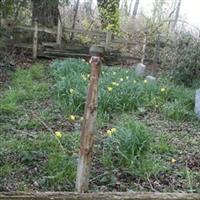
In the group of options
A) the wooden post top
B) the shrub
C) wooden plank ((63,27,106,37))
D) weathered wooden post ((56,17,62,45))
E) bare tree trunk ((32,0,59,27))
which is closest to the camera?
the wooden post top

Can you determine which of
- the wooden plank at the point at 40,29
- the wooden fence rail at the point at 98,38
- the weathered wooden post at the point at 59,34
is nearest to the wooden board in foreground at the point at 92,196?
the wooden fence rail at the point at 98,38

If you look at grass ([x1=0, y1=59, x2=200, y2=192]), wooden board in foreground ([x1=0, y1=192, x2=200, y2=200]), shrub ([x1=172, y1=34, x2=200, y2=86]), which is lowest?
grass ([x1=0, y1=59, x2=200, y2=192])

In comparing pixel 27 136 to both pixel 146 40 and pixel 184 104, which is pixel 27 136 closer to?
pixel 184 104

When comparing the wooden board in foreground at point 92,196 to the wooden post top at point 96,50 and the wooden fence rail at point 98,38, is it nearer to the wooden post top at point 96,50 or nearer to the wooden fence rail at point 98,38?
the wooden post top at point 96,50

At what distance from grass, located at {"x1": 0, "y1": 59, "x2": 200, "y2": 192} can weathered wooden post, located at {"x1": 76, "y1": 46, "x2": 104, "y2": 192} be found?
63 cm

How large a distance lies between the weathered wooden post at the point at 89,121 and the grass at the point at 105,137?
630 millimetres

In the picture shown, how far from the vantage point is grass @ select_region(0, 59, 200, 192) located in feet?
13.6

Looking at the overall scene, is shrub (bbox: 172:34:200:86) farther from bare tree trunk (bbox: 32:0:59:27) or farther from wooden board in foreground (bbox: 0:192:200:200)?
wooden board in foreground (bbox: 0:192:200:200)

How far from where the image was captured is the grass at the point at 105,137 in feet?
13.6

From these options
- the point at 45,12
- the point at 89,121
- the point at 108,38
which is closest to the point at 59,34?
the point at 45,12

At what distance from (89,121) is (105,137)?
8.16ft

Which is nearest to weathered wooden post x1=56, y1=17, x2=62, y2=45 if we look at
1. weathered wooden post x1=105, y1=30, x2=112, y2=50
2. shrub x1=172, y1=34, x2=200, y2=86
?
weathered wooden post x1=105, y1=30, x2=112, y2=50

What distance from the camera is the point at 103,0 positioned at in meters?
17.0

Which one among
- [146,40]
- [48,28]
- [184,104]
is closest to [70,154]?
[184,104]
